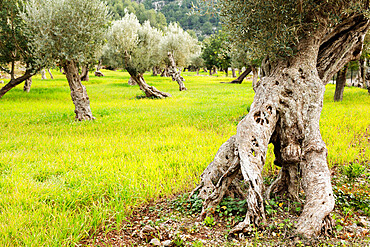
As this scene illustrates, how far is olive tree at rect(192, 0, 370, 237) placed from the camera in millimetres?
4209

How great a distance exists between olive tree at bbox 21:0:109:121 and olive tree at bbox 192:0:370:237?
33.3ft

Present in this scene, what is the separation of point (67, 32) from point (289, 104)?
1246cm

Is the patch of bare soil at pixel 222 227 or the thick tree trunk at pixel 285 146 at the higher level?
the thick tree trunk at pixel 285 146

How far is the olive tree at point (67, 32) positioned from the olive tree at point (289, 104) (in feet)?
33.3

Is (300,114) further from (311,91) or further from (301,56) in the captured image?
(301,56)

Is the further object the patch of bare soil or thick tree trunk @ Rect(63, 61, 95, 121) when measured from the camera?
thick tree trunk @ Rect(63, 61, 95, 121)

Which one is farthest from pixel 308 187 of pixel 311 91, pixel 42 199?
pixel 42 199

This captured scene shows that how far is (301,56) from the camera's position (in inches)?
202

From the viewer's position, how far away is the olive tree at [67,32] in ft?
40.7

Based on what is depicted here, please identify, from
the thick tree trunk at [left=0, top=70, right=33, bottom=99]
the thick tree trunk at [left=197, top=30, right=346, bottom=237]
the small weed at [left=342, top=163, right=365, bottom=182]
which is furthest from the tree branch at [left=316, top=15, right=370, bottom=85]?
the thick tree trunk at [left=0, top=70, right=33, bottom=99]

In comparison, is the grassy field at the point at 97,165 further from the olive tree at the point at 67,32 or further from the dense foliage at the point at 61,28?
the dense foliage at the point at 61,28

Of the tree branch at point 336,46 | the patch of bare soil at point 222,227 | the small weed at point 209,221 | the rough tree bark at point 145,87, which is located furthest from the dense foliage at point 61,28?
the small weed at point 209,221

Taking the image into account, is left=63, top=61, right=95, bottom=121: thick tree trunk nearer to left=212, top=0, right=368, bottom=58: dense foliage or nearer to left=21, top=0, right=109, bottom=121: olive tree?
left=21, top=0, right=109, bottom=121: olive tree

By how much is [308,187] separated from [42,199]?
516 centimetres
